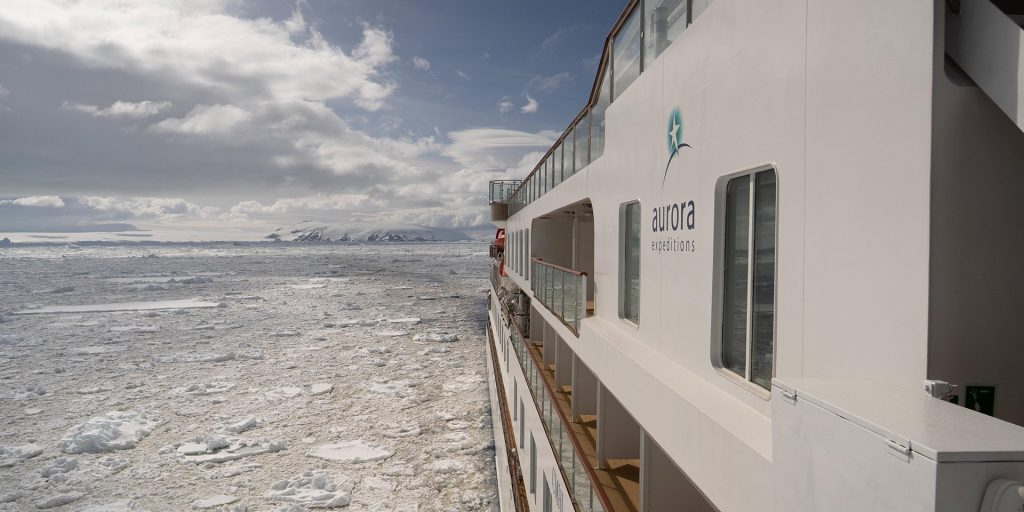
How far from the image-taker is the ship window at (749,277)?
292 cm

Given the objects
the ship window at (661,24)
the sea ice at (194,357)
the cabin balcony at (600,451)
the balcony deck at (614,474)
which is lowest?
the sea ice at (194,357)

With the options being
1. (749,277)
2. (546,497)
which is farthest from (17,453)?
(749,277)

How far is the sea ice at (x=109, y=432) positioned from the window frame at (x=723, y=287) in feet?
74.7

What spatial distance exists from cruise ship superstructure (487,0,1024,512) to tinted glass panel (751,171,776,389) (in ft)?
0.04

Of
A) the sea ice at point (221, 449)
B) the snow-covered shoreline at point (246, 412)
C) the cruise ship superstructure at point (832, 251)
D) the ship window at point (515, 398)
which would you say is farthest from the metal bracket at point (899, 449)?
the sea ice at point (221, 449)

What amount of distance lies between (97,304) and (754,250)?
77.8 m

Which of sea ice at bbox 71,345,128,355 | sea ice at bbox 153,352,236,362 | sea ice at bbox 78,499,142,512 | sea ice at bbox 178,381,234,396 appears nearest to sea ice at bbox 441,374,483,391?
sea ice at bbox 178,381,234,396

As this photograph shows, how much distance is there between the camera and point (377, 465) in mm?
17297

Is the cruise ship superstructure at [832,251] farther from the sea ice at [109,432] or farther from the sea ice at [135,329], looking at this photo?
the sea ice at [135,329]

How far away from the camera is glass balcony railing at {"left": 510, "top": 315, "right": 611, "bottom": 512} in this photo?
536 centimetres

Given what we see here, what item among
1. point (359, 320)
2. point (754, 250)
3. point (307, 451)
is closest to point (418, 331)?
point (359, 320)

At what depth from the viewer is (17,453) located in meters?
18.9

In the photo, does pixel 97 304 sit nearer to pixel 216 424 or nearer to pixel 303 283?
pixel 303 283

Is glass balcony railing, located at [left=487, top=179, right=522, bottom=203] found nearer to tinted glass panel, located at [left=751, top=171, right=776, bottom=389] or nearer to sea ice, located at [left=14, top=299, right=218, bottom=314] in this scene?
tinted glass panel, located at [left=751, top=171, right=776, bottom=389]
